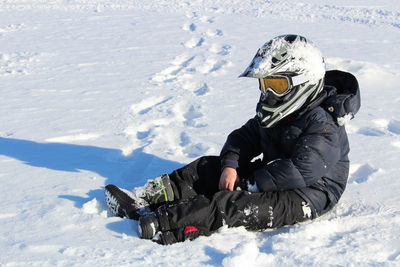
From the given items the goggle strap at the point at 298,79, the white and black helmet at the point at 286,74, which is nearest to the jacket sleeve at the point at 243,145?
the white and black helmet at the point at 286,74

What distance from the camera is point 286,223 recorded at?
2.46 meters

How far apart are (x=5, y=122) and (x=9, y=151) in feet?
2.83

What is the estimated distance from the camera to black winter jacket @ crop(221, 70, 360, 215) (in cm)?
246

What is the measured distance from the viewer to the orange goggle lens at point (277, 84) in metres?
2.60

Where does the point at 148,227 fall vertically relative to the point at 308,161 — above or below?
below

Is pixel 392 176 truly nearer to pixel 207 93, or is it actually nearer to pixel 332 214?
pixel 332 214

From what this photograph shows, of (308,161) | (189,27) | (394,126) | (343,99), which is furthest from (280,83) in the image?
(189,27)

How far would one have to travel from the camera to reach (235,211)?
2389 mm

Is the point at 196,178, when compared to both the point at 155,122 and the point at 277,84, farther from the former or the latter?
the point at 155,122

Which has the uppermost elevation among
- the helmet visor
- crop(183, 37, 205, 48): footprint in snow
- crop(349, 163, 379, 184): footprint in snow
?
the helmet visor

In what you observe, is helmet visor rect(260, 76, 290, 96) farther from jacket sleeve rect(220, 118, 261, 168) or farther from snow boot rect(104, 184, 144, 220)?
snow boot rect(104, 184, 144, 220)

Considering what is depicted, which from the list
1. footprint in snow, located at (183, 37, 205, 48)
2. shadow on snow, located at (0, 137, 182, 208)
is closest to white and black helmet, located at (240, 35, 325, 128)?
shadow on snow, located at (0, 137, 182, 208)

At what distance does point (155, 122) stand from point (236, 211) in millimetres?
2121

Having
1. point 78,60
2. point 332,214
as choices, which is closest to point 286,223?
point 332,214
